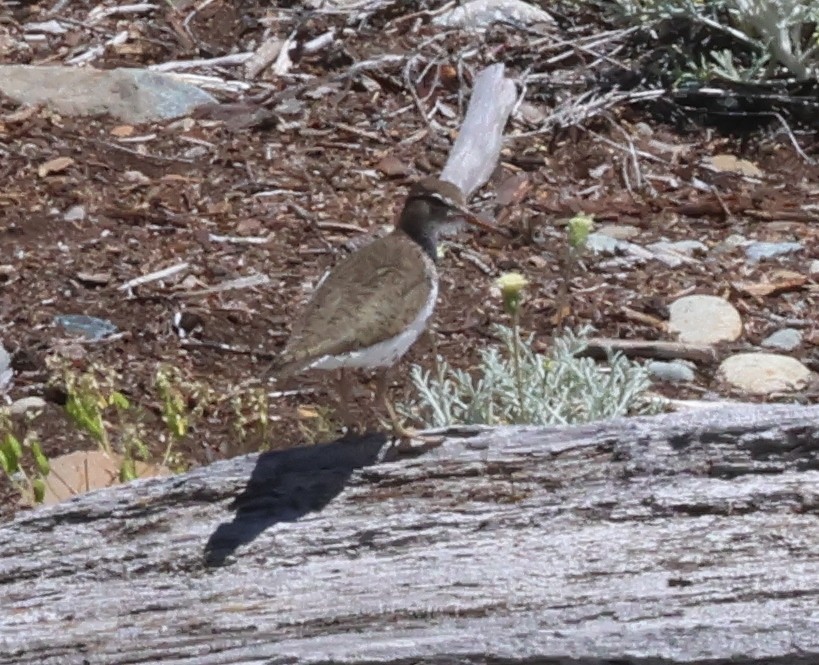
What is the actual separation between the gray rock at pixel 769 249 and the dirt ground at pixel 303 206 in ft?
0.24

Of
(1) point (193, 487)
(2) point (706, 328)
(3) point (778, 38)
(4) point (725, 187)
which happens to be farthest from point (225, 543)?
(3) point (778, 38)

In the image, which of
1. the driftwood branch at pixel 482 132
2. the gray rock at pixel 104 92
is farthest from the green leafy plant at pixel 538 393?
the gray rock at pixel 104 92

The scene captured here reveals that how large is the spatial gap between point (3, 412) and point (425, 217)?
1689 millimetres

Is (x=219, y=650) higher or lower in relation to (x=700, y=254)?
higher

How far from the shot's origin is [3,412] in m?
5.41

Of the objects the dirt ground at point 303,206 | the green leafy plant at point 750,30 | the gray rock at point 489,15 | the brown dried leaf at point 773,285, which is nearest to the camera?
the dirt ground at point 303,206

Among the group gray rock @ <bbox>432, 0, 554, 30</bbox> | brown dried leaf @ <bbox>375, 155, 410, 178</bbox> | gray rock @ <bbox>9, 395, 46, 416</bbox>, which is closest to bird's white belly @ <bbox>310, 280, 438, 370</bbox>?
gray rock @ <bbox>9, 395, 46, 416</bbox>

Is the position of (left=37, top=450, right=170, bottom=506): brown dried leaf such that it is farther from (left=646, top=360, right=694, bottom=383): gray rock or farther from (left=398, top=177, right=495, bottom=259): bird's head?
(left=646, top=360, right=694, bottom=383): gray rock

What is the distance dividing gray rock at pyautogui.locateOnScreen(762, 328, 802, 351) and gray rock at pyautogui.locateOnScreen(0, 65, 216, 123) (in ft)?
11.3

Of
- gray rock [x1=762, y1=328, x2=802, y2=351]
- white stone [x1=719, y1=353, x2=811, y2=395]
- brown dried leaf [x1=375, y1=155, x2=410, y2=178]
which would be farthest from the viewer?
brown dried leaf [x1=375, y1=155, x2=410, y2=178]

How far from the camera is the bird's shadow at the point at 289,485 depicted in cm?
413

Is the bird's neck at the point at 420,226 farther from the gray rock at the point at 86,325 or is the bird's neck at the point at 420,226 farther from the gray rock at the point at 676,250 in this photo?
the gray rock at the point at 676,250

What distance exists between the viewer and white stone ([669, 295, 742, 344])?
6.71 meters

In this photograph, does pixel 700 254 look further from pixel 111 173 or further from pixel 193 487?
pixel 193 487
